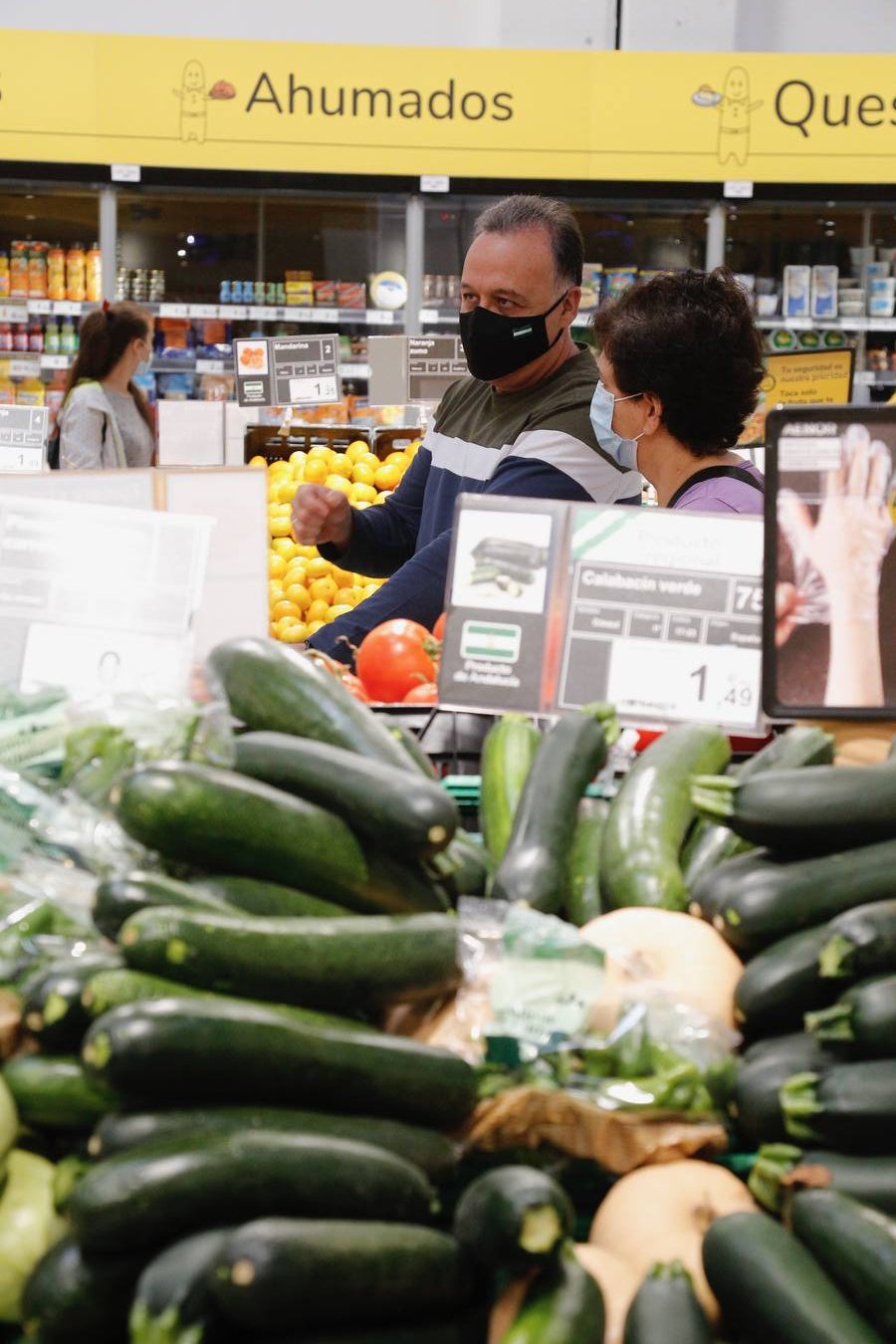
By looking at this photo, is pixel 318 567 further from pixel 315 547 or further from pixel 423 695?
pixel 423 695

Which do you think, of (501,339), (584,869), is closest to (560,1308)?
(584,869)

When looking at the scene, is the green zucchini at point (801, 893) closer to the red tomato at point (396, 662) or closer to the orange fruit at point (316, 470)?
the red tomato at point (396, 662)

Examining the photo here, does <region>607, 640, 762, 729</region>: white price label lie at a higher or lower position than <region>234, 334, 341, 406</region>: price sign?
lower

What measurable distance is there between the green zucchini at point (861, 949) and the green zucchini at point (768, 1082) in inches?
2.6

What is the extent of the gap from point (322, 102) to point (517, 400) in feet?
16.8

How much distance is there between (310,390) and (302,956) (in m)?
4.90

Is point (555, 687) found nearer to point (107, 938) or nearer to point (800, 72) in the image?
point (107, 938)

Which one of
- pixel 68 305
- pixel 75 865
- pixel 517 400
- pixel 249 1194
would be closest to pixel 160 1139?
pixel 249 1194

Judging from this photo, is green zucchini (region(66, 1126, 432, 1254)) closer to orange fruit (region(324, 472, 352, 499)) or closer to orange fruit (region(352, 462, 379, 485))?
orange fruit (region(324, 472, 352, 499))

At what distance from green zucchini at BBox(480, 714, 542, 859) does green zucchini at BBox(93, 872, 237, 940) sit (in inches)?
17.4

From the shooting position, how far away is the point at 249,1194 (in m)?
0.98

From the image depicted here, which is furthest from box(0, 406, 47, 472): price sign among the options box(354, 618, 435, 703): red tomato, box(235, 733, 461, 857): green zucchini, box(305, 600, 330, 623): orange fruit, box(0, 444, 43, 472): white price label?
box(235, 733, 461, 857): green zucchini

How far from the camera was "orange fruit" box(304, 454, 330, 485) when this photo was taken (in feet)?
17.4

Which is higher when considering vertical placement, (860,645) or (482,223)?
(482,223)
